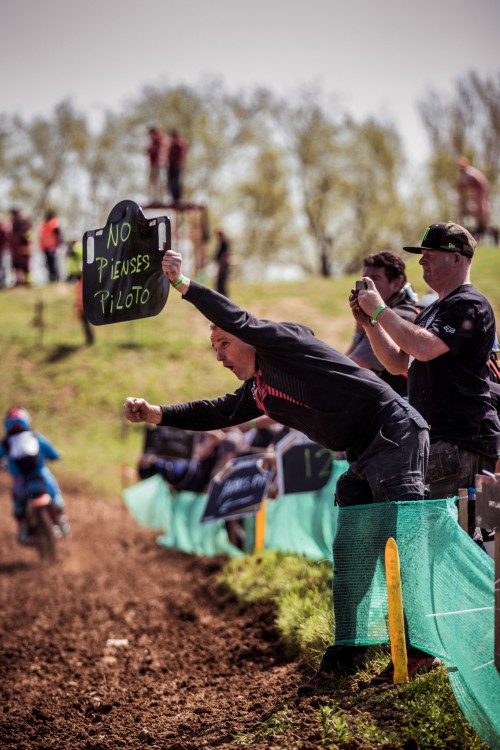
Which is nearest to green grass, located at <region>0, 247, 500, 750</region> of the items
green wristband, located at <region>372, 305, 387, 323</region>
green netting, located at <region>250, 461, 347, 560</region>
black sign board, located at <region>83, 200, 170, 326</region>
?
green netting, located at <region>250, 461, 347, 560</region>

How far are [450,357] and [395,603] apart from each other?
4.28 ft

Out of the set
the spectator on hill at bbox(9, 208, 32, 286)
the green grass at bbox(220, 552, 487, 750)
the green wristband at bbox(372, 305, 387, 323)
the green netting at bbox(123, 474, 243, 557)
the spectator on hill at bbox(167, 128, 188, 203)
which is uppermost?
the spectator on hill at bbox(167, 128, 188, 203)

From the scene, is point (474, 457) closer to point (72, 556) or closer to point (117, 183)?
point (72, 556)

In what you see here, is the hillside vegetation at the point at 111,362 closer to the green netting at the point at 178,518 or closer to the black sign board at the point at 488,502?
the green netting at the point at 178,518

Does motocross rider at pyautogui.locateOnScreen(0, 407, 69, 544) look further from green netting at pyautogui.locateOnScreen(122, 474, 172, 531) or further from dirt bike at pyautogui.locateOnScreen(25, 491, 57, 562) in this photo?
green netting at pyautogui.locateOnScreen(122, 474, 172, 531)

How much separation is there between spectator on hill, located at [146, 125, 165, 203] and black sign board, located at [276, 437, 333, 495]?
65.2ft

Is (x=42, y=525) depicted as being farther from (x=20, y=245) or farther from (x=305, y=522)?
(x=20, y=245)

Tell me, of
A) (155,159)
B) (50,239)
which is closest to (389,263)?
(50,239)

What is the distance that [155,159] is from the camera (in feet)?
89.8

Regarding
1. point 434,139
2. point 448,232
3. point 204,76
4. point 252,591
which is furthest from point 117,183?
point 448,232

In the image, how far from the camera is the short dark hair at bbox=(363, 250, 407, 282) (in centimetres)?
578

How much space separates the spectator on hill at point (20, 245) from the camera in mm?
27688

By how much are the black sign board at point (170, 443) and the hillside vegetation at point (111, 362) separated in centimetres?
558

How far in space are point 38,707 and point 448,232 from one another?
3972mm
